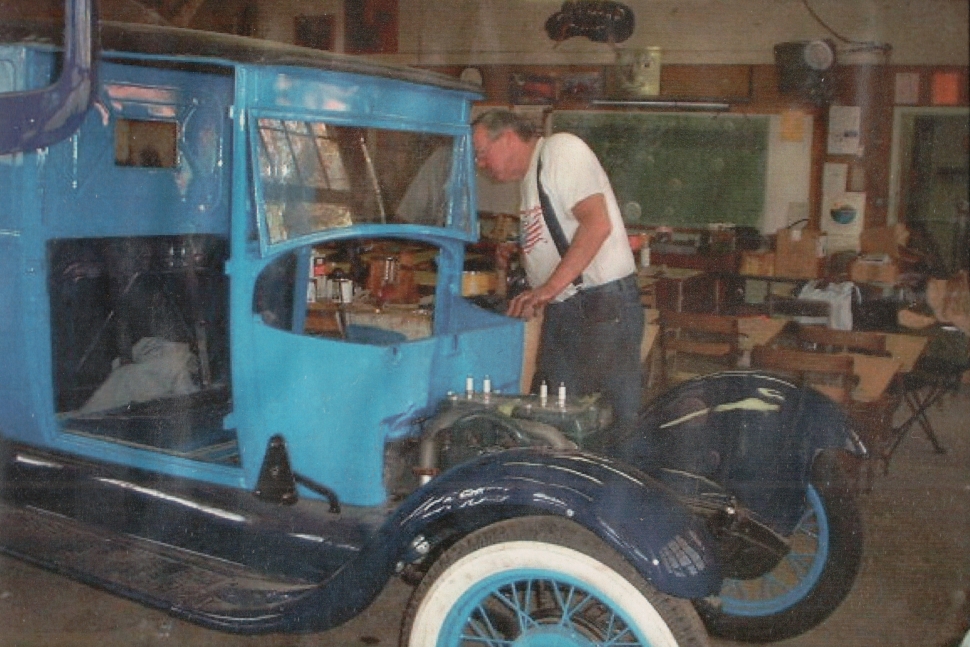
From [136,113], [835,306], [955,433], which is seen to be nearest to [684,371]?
[835,306]

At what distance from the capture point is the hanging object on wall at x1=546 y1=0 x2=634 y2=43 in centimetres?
209

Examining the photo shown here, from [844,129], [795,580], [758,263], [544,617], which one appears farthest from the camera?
[758,263]

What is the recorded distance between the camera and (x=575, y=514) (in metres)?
1.79

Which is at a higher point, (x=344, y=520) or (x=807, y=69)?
(x=807, y=69)

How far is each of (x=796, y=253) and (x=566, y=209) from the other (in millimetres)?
529

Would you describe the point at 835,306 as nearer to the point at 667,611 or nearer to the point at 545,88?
the point at 545,88

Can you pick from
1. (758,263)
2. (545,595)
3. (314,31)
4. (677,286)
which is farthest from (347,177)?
(677,286)

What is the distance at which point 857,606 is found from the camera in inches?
113

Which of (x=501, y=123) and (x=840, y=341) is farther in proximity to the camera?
(x=840, y=341)

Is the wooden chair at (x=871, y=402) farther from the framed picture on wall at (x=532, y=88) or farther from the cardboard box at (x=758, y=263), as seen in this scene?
the framed picture on wall at (x=532, y=88)

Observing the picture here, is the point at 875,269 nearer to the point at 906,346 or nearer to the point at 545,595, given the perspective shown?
the point at 545,595

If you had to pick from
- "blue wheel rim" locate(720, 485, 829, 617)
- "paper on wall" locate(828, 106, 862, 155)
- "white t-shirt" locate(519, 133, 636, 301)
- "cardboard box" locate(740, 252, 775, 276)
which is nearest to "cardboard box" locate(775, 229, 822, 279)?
"cardboard box" locate(740, 252, 775, 276)

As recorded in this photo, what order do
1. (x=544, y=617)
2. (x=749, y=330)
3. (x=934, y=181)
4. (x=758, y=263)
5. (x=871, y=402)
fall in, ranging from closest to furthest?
(x=934, y=181)
(x=544, y=617)
(x=758, y=263)
(x=749, y=330)
(x=871, y=402)

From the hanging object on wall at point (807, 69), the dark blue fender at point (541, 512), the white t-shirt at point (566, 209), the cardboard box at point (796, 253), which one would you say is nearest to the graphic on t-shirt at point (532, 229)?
the white t-shirt at point (566, 209)
